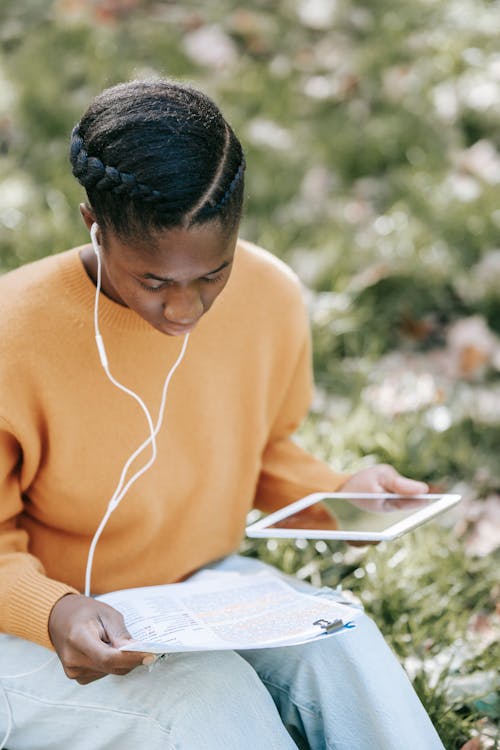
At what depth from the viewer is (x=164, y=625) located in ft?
4.01

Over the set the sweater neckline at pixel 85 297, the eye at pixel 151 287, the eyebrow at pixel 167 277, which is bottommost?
the sweater neckline at pixel 85 297

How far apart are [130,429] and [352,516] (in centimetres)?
35

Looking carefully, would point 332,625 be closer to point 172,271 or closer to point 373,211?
point 172,271

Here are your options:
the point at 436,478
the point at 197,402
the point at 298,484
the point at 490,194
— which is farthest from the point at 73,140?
the point at 490,194

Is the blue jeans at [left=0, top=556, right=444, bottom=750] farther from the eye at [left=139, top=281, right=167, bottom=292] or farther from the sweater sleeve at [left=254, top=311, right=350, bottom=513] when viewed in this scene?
the eye at [left=139, top=281, right=167, bottom=292]

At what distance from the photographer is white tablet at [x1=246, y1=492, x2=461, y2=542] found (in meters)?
1.39

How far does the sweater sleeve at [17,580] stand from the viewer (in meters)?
1.29

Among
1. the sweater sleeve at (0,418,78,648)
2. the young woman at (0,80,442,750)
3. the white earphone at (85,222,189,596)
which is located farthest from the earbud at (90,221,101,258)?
the sweater sleeve at (0,418,78,648)

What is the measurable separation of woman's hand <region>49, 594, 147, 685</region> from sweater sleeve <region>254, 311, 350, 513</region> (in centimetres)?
48

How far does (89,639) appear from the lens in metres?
1.20

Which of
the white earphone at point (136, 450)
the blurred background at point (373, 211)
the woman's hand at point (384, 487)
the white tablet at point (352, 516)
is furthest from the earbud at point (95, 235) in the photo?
the blurred background at point (373, 211)

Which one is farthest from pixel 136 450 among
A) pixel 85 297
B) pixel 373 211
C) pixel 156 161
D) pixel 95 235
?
pixel 373 211

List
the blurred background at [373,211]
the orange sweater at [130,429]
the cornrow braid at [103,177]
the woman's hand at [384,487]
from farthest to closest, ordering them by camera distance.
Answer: the blurred background at [373,211] → the woman's hand at [384,487] → the orange sweater at [130,429] → the cornrow braid at [103,177]

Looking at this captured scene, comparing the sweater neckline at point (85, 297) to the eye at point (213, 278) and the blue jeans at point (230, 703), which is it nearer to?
the eye at point (213, 278)
